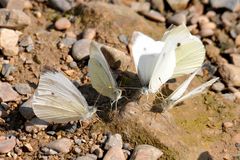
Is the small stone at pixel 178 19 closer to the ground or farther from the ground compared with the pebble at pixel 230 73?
farther from the ground

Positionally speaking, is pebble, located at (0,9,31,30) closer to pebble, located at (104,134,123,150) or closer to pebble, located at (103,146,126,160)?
pebble, located at (104,134,123,150)

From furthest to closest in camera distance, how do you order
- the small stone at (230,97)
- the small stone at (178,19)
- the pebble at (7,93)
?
the small stone at (178,19), the small stone at (230,97), the pebble at (7,93)

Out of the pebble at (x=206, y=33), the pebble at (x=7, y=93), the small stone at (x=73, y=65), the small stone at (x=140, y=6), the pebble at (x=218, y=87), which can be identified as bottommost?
the pebble at (x=218, y=87)

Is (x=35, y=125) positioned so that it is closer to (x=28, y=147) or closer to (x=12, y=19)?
(x=28, y=147)

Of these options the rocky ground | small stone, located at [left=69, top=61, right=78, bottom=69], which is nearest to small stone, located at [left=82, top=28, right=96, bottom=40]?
the rocky ground

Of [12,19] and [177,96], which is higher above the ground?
[12,19]

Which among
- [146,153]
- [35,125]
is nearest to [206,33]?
[146,153]

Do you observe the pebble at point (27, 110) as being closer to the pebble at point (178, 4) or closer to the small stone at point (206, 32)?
the small stone at point (206, 32)

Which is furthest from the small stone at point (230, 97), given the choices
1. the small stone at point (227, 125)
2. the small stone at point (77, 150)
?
the small stone at point (77, 150)
